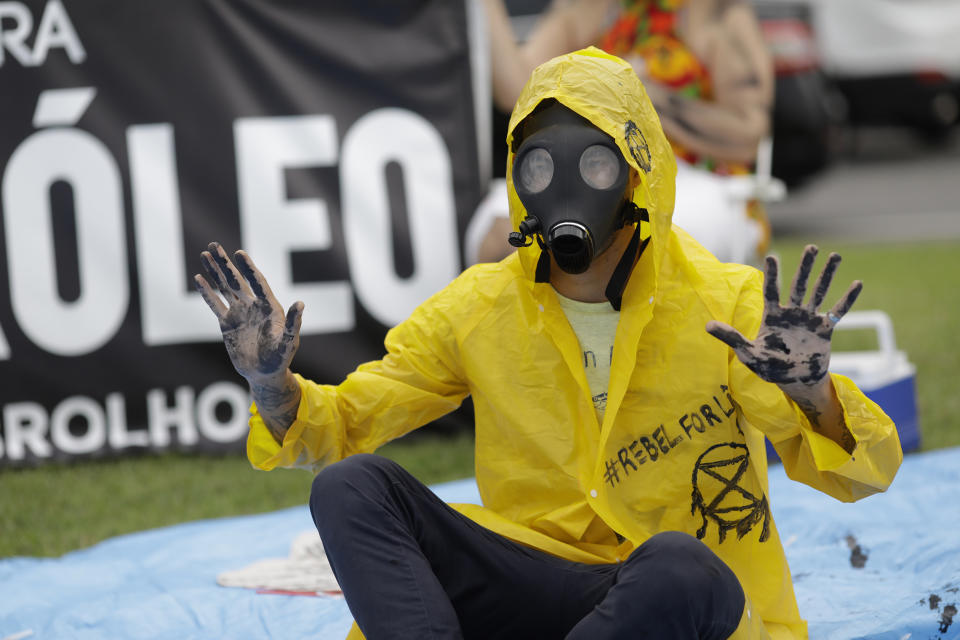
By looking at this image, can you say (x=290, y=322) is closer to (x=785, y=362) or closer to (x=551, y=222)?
(x=551, y=222)

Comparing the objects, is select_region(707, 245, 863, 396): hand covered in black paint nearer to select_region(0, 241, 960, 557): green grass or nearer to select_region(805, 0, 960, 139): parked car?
select_region(0, 241, 960, 557): green grass

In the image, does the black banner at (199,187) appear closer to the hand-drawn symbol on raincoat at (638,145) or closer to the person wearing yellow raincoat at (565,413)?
the person wearing yellow raincoat at (565,413)

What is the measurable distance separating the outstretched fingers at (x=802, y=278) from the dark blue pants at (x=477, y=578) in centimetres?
43

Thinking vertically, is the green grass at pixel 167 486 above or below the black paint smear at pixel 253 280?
below

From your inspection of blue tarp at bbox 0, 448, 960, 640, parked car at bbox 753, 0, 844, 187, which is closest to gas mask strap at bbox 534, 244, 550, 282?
blue tarp at bbox 0, 448, 960, 640

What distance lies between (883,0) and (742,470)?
1250cm

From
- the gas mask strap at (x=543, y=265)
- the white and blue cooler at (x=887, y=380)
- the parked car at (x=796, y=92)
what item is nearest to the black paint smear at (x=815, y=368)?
the gas mask strap at (x=543, y=265)

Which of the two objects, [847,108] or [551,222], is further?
[847,108]

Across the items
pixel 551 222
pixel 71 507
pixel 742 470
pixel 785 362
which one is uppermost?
pixel 551 222

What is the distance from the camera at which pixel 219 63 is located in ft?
15.1

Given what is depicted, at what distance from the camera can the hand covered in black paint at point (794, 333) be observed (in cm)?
194

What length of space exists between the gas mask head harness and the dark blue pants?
0.51 metres

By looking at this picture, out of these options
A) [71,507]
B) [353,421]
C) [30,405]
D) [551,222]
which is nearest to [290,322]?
[353,421]

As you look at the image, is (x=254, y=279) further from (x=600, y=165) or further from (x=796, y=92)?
(x=796, y=92)
